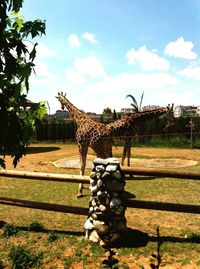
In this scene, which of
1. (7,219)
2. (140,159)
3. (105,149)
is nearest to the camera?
(7,219)

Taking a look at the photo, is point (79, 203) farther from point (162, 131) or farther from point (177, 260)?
point (162, 131)

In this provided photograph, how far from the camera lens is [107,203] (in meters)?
7.38

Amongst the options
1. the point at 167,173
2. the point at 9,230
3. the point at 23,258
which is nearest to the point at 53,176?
the point at 9,230

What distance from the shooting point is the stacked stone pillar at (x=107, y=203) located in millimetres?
7328

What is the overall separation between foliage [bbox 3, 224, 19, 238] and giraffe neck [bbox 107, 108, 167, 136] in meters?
4.88

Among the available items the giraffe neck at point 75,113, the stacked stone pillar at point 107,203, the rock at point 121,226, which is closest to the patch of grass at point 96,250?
the stacked stone pillar at point 107,203

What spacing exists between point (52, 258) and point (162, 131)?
24.4 metres

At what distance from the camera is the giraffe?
1163 centimetres

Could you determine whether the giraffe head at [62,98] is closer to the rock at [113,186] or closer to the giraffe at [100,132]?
the giraffe at [100,132]

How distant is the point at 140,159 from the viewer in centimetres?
1925

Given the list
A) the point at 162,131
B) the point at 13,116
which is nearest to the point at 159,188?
the point at 13,116

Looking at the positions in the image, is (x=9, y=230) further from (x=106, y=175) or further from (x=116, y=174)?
(x=116, y=174)

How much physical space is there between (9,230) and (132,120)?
5671 millimetres

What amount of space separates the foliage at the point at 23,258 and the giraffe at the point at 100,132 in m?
4.49
